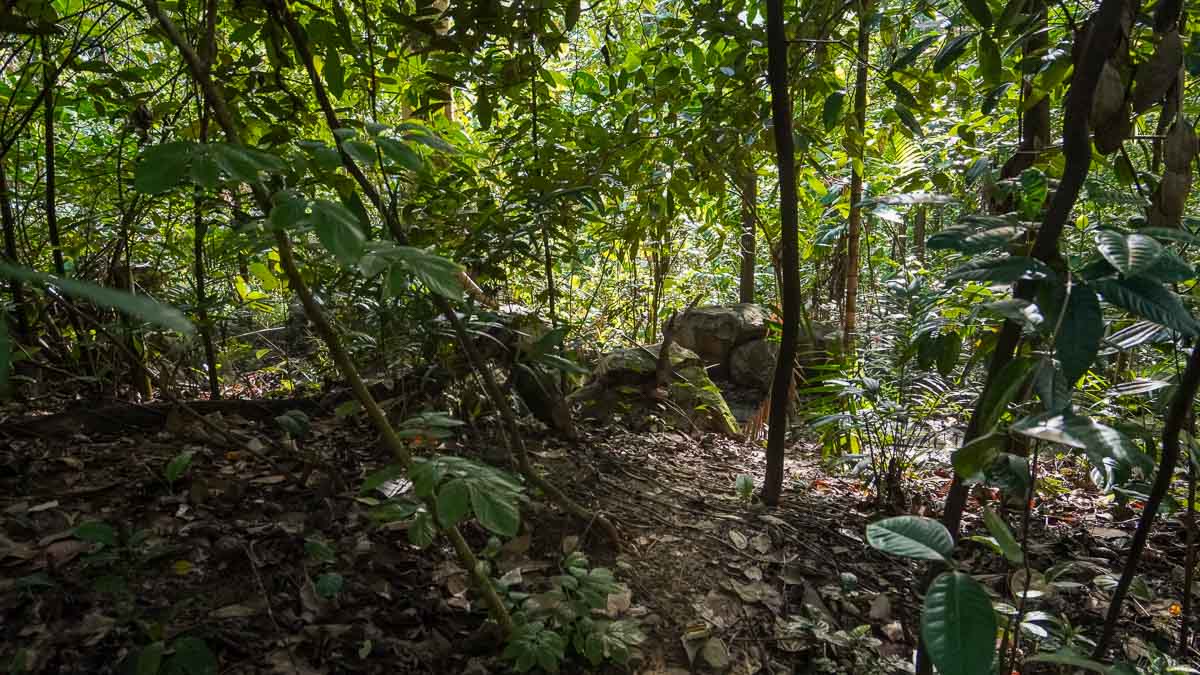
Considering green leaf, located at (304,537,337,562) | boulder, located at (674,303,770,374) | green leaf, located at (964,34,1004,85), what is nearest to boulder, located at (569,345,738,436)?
green leaf, located at (304,537,337,562)

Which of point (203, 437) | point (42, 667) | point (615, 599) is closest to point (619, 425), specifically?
point (615, 599)

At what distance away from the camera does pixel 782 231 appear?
6.52ft

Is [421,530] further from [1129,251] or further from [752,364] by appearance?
[752,364]

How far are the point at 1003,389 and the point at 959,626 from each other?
0.31 meters

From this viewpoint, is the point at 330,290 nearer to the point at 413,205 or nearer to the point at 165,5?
the point at 413,205

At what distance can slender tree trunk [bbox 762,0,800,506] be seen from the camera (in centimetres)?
179

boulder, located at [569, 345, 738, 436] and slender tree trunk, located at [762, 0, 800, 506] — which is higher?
slender tree trunk, located at [762, 0, 800, 506]

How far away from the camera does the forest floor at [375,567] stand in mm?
1352

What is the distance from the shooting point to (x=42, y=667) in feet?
3.91

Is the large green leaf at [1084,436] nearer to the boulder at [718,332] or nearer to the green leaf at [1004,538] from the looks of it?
the green leaf at [1004,538]

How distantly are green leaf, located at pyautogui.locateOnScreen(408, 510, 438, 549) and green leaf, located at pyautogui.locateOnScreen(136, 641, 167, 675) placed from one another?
1.63 feet

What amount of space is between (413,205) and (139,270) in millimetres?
1688

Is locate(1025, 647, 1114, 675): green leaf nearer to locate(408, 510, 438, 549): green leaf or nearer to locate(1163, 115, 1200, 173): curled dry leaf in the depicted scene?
locate(1163, 115, 1200, 173): curled dry leaf

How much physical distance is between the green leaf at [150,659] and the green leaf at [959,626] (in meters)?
1.27
